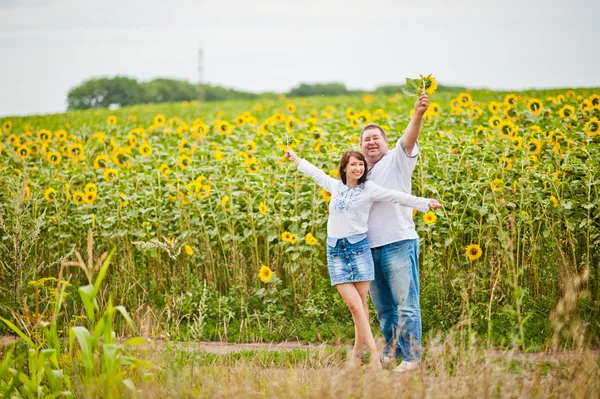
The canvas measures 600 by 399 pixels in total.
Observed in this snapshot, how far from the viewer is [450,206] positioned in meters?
5.77

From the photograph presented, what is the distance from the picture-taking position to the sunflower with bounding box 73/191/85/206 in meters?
6.61

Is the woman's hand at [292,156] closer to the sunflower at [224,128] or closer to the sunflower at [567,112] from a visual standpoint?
the sunflower at [567,112]

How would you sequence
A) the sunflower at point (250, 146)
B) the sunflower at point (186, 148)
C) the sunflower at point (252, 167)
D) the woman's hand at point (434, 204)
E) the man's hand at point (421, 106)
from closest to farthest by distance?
the woman's hand at point (434, 204)
the man's hand at point (421, 106)
the sunflower at point (252, 167)
the sunflower at point (250, 146)
the sunflower at point (186, 148)

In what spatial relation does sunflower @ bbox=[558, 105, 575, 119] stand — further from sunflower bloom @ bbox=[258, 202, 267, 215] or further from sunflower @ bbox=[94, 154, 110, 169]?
sunflower @ bbox=[94, 154, 110, 169]

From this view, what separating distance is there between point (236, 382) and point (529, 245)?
10.2 feet

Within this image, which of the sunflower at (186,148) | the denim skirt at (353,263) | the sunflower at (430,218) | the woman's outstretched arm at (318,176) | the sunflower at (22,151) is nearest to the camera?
the denim skirt at (353,263)

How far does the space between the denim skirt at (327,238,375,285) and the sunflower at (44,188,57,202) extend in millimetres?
3607

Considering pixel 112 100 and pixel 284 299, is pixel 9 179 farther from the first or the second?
pixel 112 100

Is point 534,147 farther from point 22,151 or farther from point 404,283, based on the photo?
point 22,151

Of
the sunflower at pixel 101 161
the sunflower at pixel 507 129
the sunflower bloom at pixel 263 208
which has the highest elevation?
the sunflower at pixel 507 129

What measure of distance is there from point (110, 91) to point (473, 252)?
36.0 m

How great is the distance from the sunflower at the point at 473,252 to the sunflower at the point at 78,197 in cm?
380

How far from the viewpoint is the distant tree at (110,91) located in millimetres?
35031

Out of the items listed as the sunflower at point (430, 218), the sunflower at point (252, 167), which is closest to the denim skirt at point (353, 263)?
the sunflower at point (430, 218)
